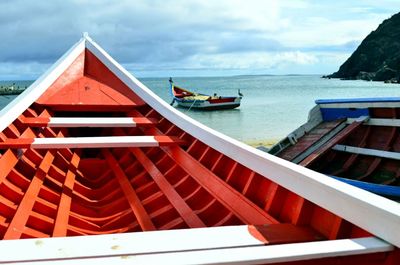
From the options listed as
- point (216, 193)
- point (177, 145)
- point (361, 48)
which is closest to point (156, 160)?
point (177, 145)

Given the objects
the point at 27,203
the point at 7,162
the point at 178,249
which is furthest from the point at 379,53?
the point at 178,249

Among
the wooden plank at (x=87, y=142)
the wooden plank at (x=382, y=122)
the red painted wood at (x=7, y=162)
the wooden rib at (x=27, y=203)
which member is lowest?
the wooden rib at (x=27, y=203)

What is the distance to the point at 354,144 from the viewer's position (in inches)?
351

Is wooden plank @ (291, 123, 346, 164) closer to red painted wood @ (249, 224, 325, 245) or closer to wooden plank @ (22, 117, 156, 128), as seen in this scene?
wooden plank @ (22, 117, 156, 128)

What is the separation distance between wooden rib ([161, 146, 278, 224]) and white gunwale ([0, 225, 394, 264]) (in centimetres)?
62

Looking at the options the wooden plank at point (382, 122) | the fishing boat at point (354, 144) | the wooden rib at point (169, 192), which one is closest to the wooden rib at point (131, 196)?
the wooden rib at point (169, 192)

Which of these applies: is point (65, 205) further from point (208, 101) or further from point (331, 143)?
point (208, 101)

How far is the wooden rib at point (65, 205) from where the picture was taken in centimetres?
353

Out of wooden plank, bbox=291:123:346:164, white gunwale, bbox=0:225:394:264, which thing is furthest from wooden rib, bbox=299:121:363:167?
white gunwale, bbox=0:225:394:264

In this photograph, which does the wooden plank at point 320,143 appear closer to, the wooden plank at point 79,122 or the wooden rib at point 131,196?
the wooden plank at point 79,122

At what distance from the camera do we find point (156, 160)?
5.60 m

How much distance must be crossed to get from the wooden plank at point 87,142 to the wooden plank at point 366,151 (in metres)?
4.73

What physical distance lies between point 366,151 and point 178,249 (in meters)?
7.26

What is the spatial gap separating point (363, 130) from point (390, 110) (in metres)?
0.79
